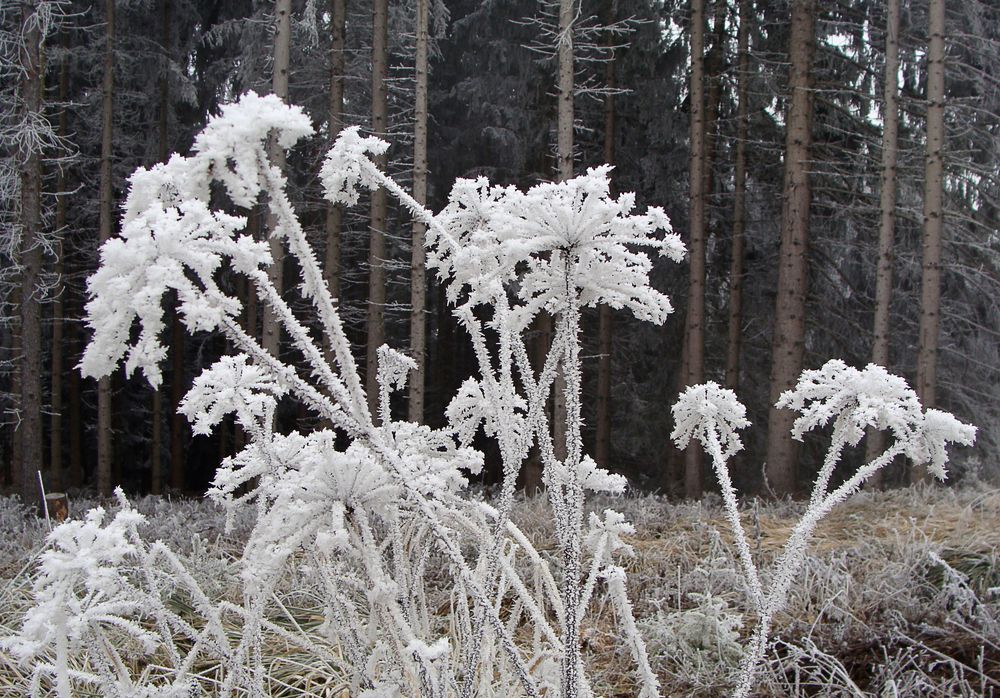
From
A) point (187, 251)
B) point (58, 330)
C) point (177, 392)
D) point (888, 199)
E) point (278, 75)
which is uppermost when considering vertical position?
point (278, 75)

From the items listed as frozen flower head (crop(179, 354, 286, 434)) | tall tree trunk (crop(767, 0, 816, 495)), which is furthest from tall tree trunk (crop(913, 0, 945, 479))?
frozen flower head (crop(179, 354, 286, 434))

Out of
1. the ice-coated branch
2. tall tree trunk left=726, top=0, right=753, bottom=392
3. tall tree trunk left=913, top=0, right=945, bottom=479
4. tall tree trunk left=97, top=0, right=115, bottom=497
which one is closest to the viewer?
the ice-coated branch

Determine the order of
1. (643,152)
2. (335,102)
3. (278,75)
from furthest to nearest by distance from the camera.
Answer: (643,152) < (335,102) < (278,75)

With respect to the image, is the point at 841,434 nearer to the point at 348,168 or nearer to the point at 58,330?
the point at 348,168

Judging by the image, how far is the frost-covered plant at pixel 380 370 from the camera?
1.30 metres

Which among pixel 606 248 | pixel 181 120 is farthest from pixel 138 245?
pixel 181 120

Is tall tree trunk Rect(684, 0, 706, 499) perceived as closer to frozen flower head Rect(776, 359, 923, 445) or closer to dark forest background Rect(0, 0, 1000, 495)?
dark forest background Rect(0, 0, 1000, 495)

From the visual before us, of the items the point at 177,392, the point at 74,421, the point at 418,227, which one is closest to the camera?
the point at 418,227

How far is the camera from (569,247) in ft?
4.91

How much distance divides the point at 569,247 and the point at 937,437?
1001 mm

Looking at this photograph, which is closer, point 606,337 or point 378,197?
→ point 378,197

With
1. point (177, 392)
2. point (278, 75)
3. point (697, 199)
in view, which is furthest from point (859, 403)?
point (177, 392)

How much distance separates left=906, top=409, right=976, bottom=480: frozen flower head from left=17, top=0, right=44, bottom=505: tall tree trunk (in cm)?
1005

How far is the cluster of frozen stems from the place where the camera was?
4.29 feet
